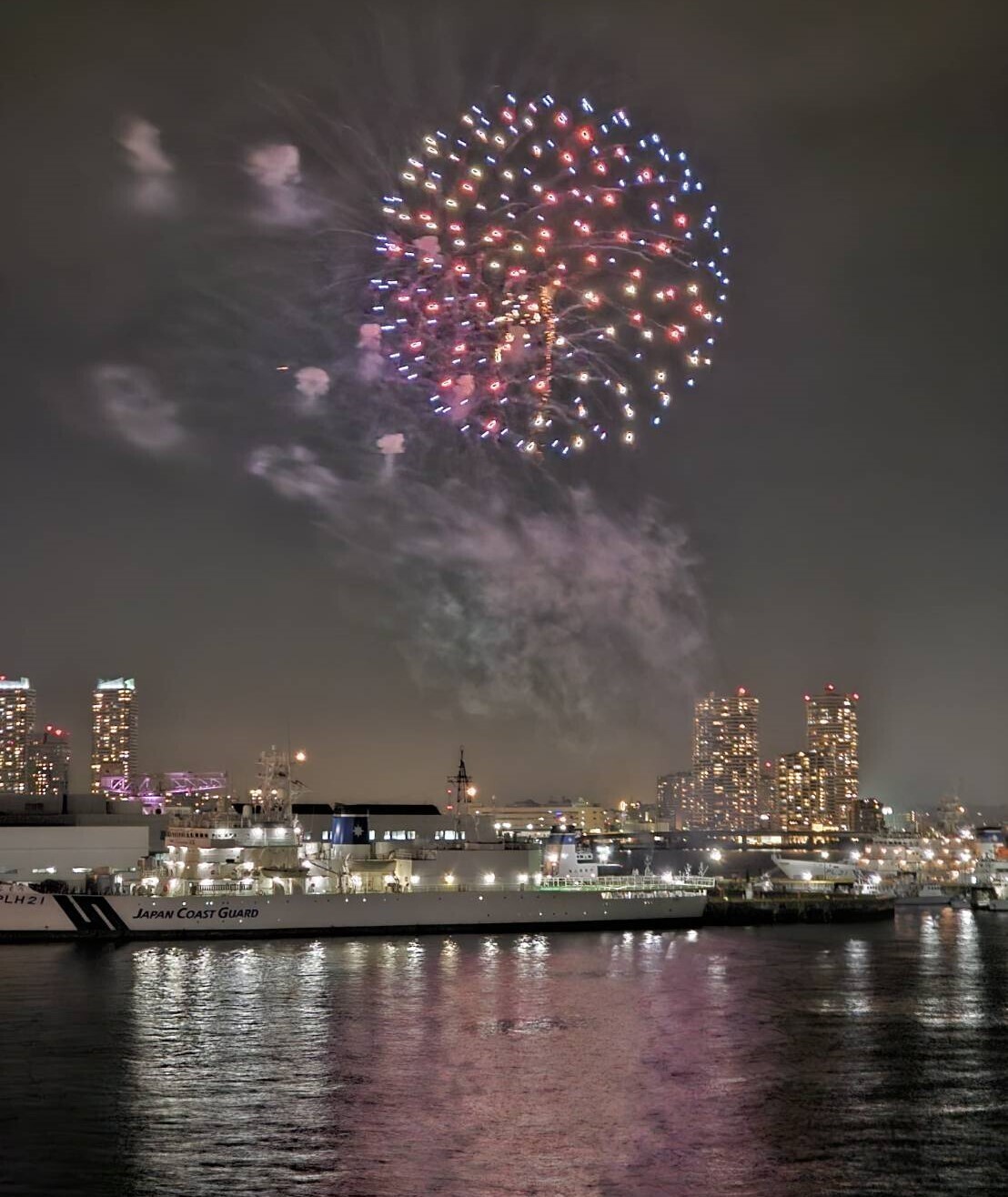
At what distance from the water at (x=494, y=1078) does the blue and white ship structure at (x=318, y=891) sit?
852 centimetres

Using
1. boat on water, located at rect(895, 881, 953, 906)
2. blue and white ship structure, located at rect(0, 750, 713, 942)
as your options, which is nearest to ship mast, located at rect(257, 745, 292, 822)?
blue and white ship structure, located at rect(0, 750, 713, 942)

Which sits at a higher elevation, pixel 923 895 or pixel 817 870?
pixel 817 870

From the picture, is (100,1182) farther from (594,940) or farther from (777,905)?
(777,905)

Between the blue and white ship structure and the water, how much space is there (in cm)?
852

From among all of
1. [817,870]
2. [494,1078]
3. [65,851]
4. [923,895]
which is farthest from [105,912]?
[817,870]

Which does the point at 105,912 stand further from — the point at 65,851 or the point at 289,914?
the point at 65,851

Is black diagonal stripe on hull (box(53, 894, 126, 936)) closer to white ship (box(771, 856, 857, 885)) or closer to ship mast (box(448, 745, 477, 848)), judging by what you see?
ship mast (box(448, 745, 477, 848))

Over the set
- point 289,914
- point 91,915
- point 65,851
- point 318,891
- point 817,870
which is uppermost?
point 65,851

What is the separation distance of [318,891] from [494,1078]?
118 ft

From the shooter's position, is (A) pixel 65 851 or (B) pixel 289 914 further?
(A) pixel 65 851

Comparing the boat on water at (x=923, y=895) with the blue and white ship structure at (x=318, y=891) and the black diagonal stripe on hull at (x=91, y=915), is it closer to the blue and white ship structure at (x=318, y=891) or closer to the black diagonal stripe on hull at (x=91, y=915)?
the blue and white ship structure at (x=318, y=891)

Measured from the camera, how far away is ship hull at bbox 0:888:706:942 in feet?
199

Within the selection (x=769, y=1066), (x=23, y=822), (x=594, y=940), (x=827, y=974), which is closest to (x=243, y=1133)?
(x=769, y=1066)

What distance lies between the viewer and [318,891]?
65375 millimetres
